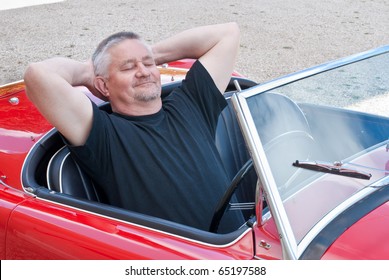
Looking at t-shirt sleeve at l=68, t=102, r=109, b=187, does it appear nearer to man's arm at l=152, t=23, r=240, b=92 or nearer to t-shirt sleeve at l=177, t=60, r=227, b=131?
t-shirt sleeve at l=177, t=60, r=227, b=131

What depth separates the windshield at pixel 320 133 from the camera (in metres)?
1.74

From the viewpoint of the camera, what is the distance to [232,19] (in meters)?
8.40

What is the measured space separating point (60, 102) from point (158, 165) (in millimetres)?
436

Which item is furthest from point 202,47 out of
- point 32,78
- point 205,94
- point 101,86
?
point 32,78

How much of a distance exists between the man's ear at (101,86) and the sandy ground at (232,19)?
3.65 m

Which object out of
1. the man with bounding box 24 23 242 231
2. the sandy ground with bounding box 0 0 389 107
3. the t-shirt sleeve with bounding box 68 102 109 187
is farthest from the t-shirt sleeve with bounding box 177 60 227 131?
the sandy ground with bounding box 0 0 389 107

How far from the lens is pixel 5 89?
307 centimetres

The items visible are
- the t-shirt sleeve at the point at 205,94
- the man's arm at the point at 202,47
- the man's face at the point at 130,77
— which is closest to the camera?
the man's face at the point at 130,77

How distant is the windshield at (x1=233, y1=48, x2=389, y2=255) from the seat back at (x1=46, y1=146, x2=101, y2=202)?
803mm

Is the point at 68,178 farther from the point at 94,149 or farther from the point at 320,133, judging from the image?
the point at 320,133

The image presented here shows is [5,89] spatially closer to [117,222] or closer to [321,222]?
[117,222]

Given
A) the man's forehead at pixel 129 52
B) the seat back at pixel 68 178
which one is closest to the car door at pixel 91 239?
the seat back at pixel 68 178

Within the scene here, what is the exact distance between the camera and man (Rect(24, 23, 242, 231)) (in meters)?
2.27

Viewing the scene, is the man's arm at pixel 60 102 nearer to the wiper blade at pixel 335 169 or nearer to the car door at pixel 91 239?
the car door at pixel 91 239
